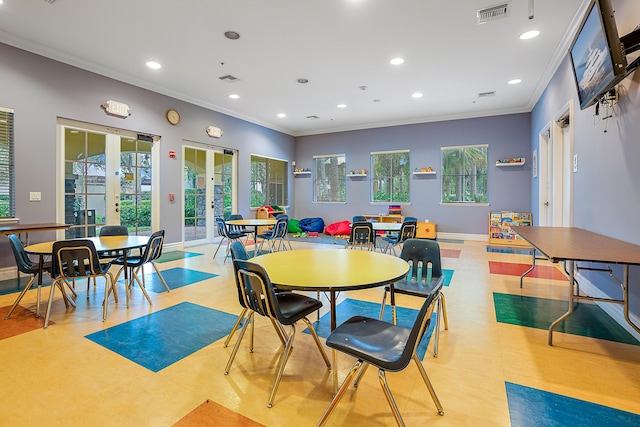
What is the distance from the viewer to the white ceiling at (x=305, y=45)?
385 cm

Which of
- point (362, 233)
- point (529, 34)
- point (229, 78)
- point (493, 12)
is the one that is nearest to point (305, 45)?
point (229, 78)

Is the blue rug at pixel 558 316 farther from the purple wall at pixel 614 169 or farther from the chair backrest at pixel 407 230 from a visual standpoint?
the chair backrest at pixel 407 230

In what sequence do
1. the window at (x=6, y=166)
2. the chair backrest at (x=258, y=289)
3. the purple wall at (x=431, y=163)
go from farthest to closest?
the purple wall at (x=431, y=163) → the window at (x=6, y=166) → the chair backrest at (x=258, y=289)

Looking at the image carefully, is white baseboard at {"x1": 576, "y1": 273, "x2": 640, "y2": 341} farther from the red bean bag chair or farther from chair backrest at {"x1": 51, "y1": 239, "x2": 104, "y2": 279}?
the red bean bag chair

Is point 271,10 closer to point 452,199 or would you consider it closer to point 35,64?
point 35,64

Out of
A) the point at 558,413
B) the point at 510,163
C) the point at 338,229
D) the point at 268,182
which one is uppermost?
the point at 510,163

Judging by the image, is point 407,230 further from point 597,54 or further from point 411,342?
point 411,342

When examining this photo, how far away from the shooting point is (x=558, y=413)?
1795 millimetres

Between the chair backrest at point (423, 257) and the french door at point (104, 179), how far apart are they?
544 cm

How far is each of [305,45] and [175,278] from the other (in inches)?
154

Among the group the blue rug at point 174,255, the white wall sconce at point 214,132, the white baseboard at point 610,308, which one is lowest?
the white baseboard at point 610,308

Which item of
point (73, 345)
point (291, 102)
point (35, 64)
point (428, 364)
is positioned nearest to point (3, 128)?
point (35, 64)

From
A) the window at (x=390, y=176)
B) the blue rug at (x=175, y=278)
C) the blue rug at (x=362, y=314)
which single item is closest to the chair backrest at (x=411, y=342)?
the blue rug at (x=362, y=314)

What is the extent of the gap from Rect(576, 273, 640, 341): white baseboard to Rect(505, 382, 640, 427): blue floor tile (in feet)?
4.43
